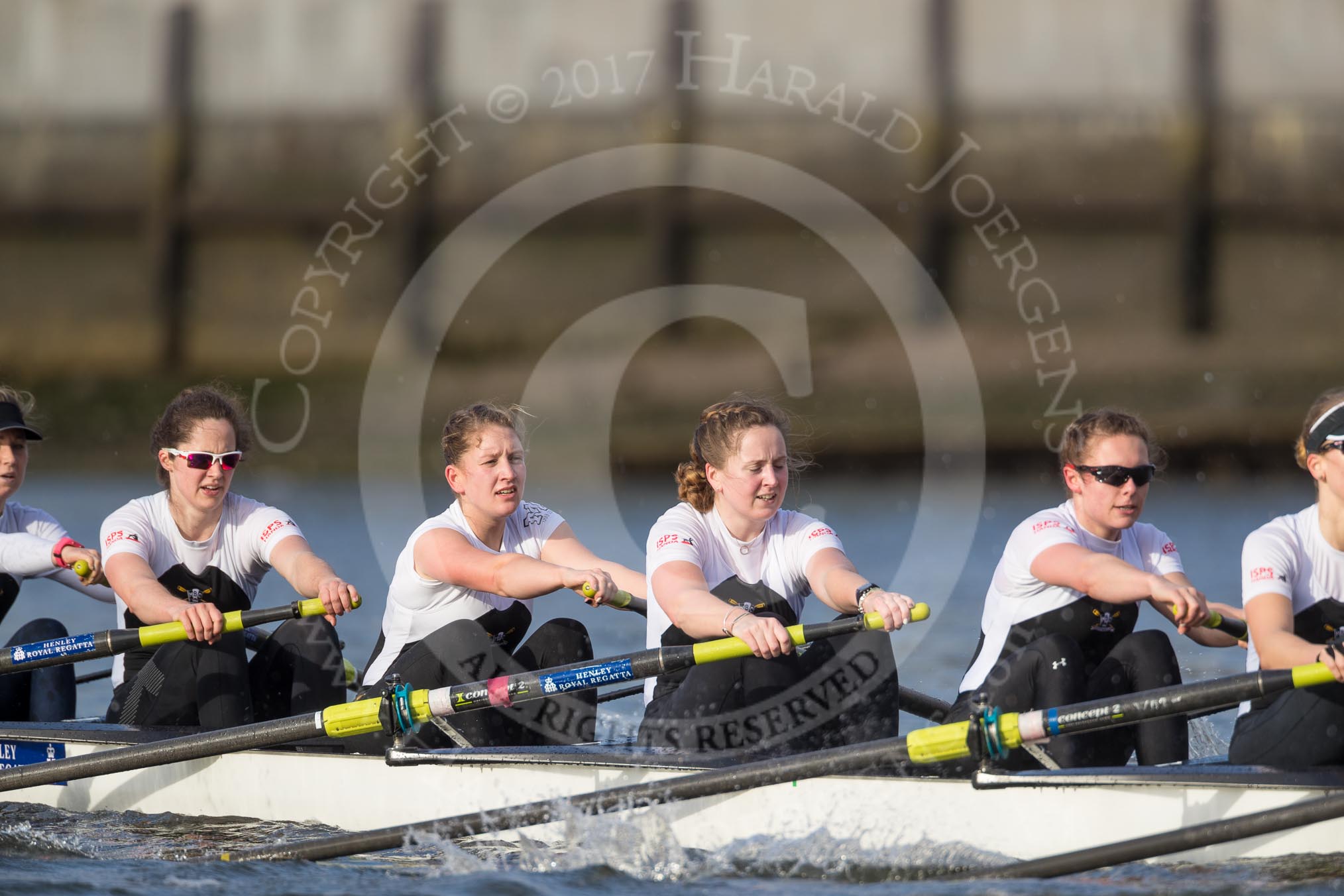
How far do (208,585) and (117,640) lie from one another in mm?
387

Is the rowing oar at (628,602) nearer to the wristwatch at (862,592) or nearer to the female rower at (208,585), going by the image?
the wristwatch at (862,592)

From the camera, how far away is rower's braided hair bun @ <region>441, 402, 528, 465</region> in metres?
4.60

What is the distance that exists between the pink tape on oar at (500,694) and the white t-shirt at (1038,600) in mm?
1340

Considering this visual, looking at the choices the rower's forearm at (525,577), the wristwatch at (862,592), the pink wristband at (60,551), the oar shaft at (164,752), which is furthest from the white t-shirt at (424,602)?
the pink wristband at (60,551)

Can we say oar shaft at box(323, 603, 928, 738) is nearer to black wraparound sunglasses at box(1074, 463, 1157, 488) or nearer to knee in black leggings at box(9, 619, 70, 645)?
black wraparound sunglasses at box(1074, 463, 1157, 488)

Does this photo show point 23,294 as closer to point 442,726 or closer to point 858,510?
point 858,510

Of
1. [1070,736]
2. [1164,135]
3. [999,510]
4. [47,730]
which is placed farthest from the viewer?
[1164,135]

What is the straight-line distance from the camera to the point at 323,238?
18.6 meters

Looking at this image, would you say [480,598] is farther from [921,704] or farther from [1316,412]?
[1316,412]

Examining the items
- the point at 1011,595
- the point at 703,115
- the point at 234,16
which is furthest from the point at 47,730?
the point at 234,16

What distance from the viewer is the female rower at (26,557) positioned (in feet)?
17.3

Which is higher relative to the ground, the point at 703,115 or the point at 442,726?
the point at 703,115

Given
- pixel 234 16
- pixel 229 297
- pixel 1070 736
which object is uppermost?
pixel 234 16

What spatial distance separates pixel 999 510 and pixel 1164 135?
5476mm
